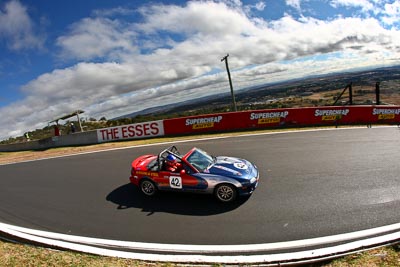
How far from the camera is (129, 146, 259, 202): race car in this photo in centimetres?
668

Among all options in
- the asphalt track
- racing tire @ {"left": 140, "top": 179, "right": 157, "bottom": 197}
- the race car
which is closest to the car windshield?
the race car

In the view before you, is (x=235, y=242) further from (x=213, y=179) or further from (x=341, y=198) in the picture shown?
(x=341, y=198)

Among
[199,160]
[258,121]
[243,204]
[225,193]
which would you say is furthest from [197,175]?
[258,121]

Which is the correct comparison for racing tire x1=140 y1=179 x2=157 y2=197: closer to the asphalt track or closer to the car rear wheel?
the car rear wheel

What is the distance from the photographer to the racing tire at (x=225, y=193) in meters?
6.66

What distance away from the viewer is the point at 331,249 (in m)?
4.34

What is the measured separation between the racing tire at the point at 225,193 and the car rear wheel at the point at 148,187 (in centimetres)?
190

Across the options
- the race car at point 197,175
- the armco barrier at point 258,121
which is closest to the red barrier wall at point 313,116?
the armco barrier at point 258,121

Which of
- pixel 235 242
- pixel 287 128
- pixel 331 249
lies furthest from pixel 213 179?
pixel 287 128

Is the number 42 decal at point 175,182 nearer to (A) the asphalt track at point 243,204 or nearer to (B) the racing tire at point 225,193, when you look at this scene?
(A) the asphalt track at point 243,204

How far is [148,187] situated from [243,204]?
280 cm

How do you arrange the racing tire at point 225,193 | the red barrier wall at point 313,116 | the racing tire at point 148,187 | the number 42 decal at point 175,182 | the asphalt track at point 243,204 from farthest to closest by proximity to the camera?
1. the red barrier wall at point 313,116
2. the racing tire at point 148,187
3. the number 42 decal at point 175,182
4. the racing tire at point 225,193
5. the asphalt track at point 243,204

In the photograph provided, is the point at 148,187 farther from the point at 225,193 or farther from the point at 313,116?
the point at 313,116

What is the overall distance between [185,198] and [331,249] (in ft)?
13.0
